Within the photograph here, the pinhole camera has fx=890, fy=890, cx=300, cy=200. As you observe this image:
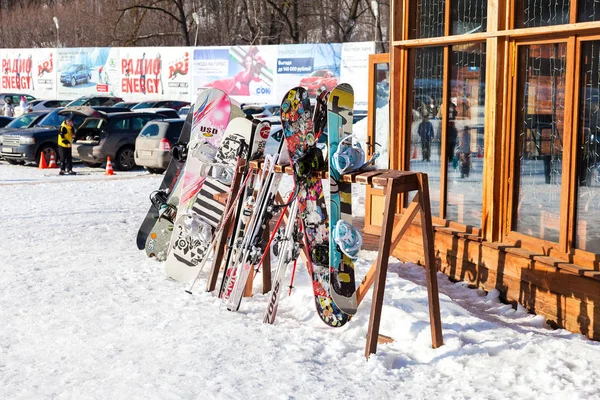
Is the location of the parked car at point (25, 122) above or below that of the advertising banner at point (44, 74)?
below

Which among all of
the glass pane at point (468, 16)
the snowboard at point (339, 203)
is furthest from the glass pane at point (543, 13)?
the snowboard at point (339, 203)

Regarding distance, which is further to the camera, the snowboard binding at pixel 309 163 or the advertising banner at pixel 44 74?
the advertising banner at pixel 44 74

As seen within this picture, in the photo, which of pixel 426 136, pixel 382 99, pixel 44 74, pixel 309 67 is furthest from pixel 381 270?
pixel 44 74

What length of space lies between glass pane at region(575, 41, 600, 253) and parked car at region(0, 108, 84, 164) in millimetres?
16106

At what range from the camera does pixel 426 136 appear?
380 inches

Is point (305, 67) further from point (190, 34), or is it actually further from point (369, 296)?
point (190, 34)

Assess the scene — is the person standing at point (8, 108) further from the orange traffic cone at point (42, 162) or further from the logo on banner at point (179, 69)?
the orange traffic cone at point (42, 162)

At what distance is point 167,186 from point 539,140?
14.7 ft

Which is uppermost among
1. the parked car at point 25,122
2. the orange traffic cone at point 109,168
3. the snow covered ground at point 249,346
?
the parked car at point 25,122

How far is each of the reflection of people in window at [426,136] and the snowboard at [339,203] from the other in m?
3.01

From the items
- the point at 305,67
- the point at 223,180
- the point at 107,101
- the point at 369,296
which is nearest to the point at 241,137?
the point at 223,180

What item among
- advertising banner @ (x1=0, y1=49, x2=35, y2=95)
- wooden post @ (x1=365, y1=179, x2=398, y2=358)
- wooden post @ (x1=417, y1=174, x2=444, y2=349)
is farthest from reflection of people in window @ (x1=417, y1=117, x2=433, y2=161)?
advertising banner @ (x1=0, y1=49, x2=35, y2=95)

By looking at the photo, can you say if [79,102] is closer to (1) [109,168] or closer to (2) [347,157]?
(1) [109,168]

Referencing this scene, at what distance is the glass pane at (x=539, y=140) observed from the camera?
297 inches
